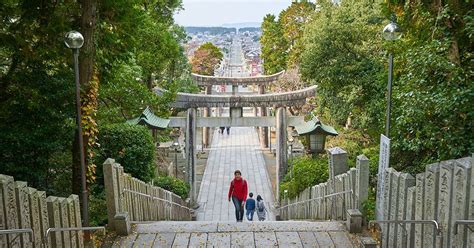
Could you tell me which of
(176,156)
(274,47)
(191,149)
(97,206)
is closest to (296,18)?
(274,47)

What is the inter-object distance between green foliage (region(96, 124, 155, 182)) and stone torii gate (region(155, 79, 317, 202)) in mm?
5858

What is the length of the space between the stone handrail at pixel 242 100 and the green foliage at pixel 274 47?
1680 cm

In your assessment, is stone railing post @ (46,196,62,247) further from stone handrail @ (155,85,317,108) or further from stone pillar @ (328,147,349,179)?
stone handrail @ (155,85,317,108)

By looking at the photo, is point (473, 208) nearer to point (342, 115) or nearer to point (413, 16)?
point (413, 16)

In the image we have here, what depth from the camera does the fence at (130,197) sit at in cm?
691

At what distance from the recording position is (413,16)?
383 inches

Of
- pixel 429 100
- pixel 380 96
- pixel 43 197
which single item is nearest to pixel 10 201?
pixel 43 197

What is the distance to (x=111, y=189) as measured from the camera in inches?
272

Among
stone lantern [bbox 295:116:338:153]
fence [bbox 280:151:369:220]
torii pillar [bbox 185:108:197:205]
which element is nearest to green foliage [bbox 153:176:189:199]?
torii pillar [bbox 185:108:197:205]

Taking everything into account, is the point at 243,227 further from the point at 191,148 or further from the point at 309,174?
the point at 191,148

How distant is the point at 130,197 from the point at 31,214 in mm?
3124

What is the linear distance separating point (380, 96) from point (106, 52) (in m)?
9.00

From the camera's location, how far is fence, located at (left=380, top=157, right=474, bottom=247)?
400 centimetres

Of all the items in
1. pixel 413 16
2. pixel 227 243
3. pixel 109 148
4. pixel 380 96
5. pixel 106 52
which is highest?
pixel 413 16
